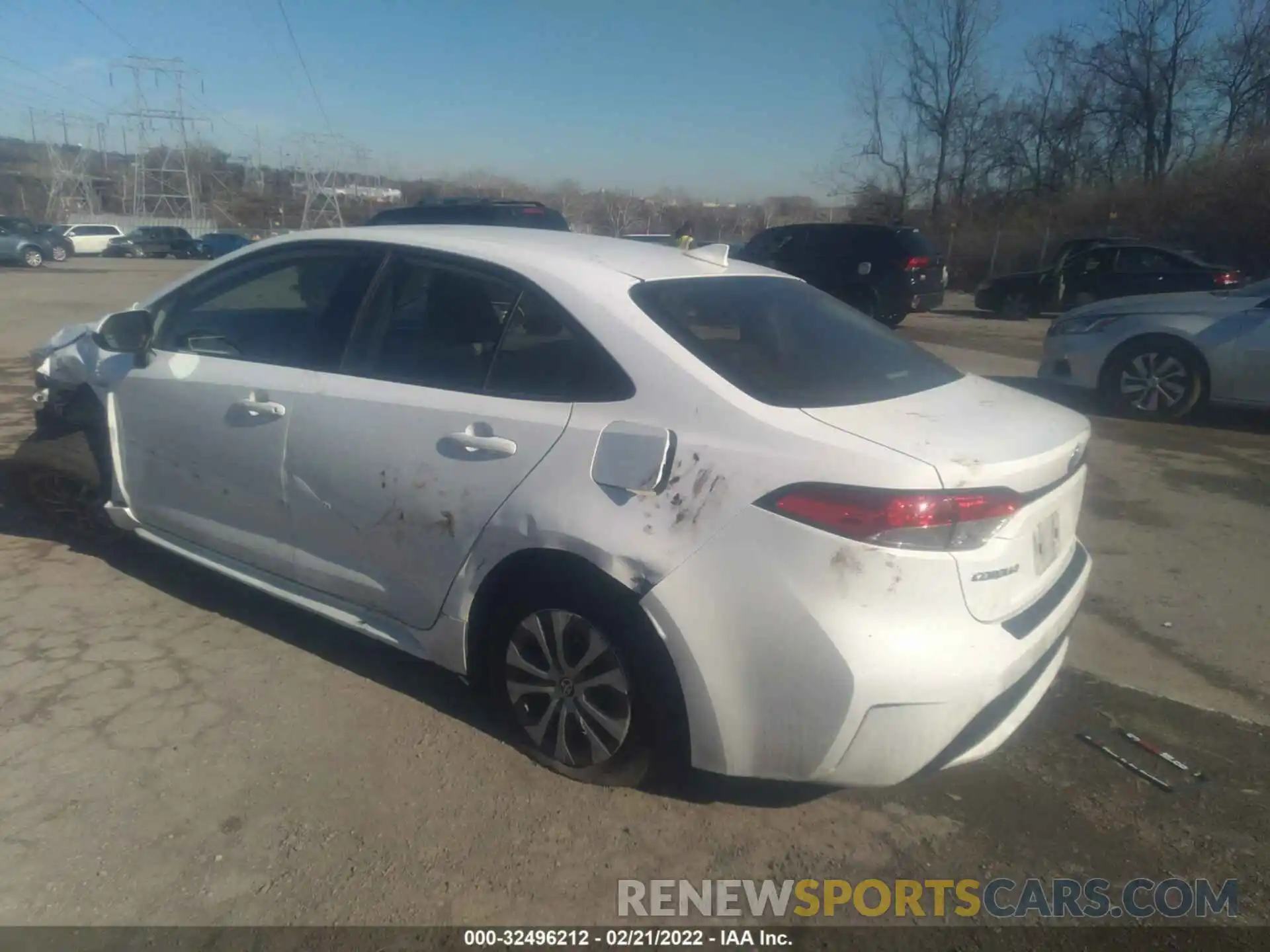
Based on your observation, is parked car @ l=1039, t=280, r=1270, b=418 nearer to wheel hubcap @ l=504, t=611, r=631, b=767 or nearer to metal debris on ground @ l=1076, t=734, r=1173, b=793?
metal debris on ground @ l=1076, t=734, r=1173, b=793

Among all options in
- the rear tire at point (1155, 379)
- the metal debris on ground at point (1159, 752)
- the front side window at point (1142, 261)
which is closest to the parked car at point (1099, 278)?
the front side window at point (1142, 261)

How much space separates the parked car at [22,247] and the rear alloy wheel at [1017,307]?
106ft

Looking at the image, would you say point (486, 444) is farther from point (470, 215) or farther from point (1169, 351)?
point (470, 215)

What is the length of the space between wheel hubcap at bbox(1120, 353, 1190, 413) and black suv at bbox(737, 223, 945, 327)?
27.6 feet

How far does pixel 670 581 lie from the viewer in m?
2.65

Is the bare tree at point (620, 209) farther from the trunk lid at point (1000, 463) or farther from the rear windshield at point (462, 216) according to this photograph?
the trunk lid at point (1000, 463)

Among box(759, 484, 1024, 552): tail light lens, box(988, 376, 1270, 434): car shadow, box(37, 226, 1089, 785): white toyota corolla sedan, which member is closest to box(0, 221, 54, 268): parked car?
box(988, 376, 1270, 434): car shadow

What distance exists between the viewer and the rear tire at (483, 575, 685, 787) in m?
2.78

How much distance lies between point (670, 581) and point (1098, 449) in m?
5.93

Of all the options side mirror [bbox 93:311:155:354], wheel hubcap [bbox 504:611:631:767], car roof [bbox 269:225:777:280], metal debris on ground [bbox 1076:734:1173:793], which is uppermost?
car roof [bbox 269:225:777:280]

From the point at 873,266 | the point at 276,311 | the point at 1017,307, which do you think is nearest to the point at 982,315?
the point at 1017,307

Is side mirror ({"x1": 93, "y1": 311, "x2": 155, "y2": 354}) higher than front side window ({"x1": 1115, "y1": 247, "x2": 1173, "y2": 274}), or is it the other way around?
front side window ({"x1": 1115, "y1": 247, "x2": 1173, "y2": 274})

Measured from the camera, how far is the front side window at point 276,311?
3.64m

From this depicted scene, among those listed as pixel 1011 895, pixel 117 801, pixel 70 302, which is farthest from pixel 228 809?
pixel 70 302
